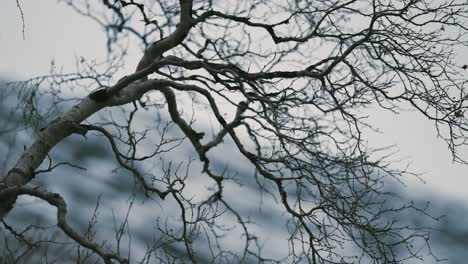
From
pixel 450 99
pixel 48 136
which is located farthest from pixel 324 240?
pixel 48 136

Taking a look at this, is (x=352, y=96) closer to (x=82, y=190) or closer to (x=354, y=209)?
(x=354, y=209)

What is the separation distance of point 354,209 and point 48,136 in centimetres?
329

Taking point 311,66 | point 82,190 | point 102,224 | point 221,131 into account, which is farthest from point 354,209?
point 82,190

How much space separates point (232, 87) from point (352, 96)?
4.11 ft

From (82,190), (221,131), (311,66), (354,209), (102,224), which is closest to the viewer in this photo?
(354,209)

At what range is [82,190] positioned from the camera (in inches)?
648

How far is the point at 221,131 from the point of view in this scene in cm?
877

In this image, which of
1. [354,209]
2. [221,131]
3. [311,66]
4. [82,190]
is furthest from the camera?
[82,190]

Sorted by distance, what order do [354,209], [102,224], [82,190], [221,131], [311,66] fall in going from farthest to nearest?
1. [82,190]
2. [102,224]
3. [221,131]
4. [311,66]
5. [354,209]

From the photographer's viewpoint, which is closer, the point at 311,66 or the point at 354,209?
the point at 354,209

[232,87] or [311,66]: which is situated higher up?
[311,66]

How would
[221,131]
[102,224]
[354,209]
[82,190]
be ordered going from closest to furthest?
1. [354,209]
2. [221,131]
3. [102,224]
4. [82,190]

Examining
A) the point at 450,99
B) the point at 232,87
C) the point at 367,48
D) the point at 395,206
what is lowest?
the point at 395,206

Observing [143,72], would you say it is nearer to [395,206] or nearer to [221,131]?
[221,131]
